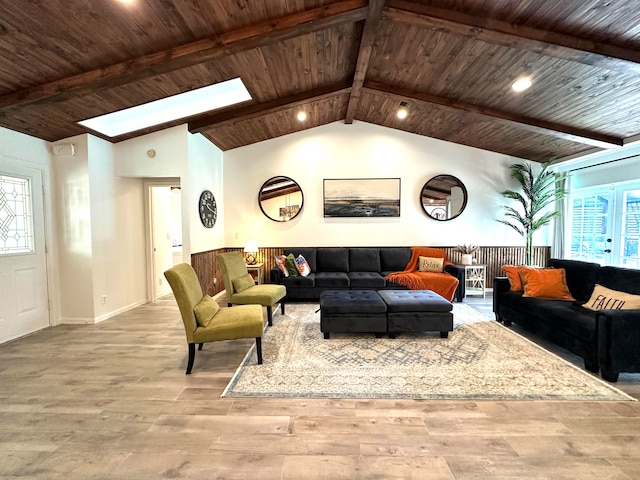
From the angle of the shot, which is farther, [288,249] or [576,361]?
[288,249]

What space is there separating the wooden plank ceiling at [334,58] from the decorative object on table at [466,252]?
2.15 m

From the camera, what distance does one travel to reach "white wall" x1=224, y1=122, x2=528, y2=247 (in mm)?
5914

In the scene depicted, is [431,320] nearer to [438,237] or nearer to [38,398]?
[438,237]

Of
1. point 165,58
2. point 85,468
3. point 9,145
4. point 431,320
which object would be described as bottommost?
point 85,468

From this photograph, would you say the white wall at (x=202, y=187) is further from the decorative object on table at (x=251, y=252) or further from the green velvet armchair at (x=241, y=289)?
the green velvet armchair at (x=241, y=289)

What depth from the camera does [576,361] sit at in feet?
9.47

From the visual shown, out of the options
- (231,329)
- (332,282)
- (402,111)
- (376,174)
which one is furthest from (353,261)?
(231,329)

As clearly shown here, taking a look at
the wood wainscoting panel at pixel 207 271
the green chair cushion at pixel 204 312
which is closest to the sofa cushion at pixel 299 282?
the wood wainscoting panel at pixel 207 271

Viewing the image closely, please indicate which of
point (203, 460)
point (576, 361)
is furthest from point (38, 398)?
point (576, 361)

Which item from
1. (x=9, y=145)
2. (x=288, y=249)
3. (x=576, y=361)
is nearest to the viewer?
(x=576, y=361)

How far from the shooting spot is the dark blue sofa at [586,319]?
248 cm

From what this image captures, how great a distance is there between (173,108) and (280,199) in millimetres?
2414

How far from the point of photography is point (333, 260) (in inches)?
227

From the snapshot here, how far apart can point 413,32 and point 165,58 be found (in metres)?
2.58
